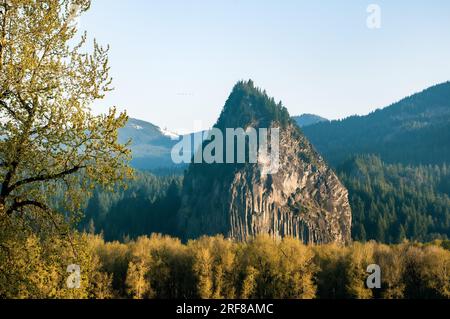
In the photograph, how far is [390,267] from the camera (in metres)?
101

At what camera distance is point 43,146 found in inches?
863

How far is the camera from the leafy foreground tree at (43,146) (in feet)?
71.1

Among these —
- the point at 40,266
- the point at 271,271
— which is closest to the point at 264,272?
the point at 271,271

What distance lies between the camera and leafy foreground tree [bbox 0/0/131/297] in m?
21.7

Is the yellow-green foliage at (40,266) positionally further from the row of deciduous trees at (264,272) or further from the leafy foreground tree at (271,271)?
the leafy foreground tree at (271,271)

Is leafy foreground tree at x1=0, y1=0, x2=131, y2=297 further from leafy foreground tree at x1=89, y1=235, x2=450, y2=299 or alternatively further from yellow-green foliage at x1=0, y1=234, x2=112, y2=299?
leafy foreground tree at x1=89, y1=235, x2=450, y2=299

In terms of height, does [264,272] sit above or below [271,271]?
below

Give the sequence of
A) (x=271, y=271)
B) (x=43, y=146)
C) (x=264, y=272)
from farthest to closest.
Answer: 1. (x=264, y=272)
2. (x=271, y=271)
3. (x=43, y=146)

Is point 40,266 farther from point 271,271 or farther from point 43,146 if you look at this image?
point 271,271

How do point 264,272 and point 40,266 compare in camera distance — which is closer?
point 40,266
